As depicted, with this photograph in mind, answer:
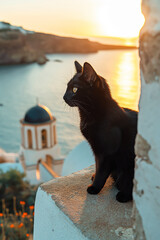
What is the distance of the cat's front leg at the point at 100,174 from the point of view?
1.88 metres

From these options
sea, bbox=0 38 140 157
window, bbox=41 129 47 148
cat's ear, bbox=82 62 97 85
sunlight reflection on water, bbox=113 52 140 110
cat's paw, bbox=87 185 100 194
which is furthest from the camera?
sea, bbox=0 38 140 157

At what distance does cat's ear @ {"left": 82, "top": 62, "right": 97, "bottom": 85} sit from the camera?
5.64ft

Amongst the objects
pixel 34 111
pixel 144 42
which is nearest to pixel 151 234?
pixel 144 42

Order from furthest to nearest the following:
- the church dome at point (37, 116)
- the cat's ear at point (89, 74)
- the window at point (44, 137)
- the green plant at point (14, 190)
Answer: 1. the window at point (44, 137)
2. the church dome at point (37, 116)
3. the green plant at point (14, 190)
4. the cat's ear at point (89, 74)

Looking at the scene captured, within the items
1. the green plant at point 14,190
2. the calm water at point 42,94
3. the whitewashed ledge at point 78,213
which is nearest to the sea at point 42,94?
the calm water at point 42,94

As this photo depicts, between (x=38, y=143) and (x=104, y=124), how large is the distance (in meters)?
15.4

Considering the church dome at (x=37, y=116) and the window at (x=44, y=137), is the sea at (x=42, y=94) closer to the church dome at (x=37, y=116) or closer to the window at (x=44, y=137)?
the church dome at (x=37, y=116)

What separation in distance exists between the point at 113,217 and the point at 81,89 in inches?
36.6

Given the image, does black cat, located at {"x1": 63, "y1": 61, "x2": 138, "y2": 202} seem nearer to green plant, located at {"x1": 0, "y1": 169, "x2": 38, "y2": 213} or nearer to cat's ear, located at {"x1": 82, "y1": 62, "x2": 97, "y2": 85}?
cat's ear, located at {"x1": 82, "y1": 62, "x2": 97, "y2": 85}

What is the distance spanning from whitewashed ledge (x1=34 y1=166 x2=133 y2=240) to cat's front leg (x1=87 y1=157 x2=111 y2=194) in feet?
0.21

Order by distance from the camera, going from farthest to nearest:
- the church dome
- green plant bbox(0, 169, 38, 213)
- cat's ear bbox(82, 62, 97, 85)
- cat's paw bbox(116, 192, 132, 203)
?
the church dome, green plant bbox(0, 169, 38, 213), cat's paw bbox(116, 192, 132, 203), cat's ear bbox(82, 62, 97, 85)

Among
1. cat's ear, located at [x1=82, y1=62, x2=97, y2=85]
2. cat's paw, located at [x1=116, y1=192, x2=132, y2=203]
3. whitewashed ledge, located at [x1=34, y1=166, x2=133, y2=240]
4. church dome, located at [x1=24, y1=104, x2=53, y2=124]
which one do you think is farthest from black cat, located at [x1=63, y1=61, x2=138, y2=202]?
church dome, located at [x1=24, y1=104, x2=53, y2=124]

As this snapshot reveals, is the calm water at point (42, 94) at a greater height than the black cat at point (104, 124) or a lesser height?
lesser

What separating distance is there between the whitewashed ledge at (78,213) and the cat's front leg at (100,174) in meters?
0.06
